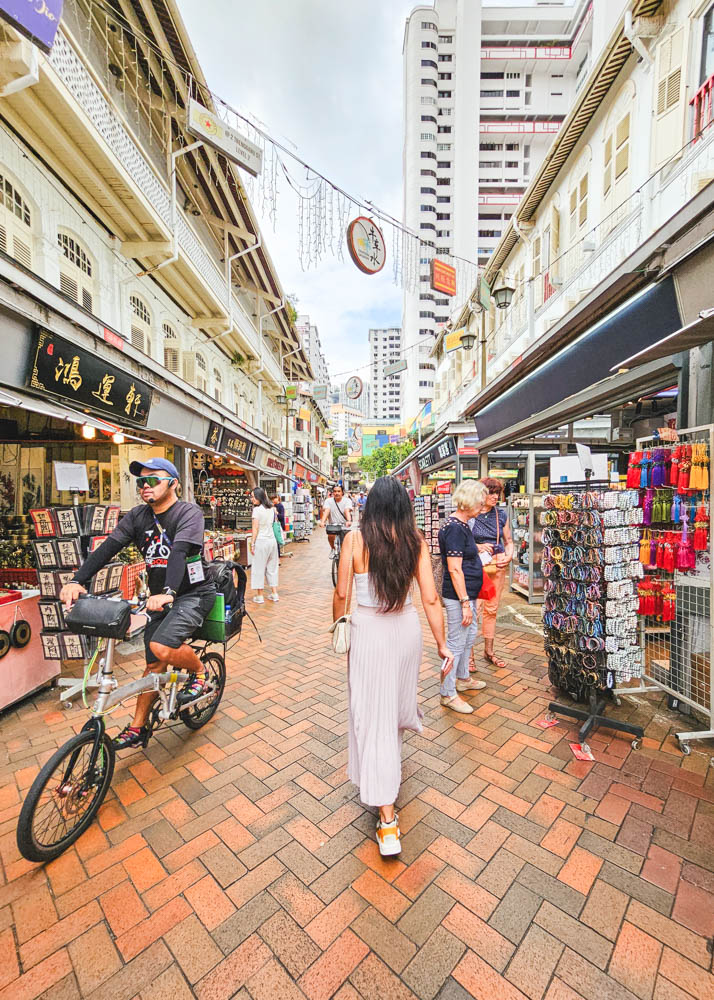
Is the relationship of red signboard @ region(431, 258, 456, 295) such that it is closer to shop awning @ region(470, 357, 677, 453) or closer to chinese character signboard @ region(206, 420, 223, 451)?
shop awning @ region(470, 357, 677, 453)

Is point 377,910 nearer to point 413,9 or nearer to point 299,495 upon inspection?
point 299,495

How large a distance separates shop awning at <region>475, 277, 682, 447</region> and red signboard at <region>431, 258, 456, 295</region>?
5724mm

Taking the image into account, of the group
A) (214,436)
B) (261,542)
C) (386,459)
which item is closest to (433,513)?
(261,542)

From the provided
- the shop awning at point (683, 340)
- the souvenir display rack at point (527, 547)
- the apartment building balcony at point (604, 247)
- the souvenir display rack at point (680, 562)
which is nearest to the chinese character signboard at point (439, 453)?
→ the souvenir display rack at point (527, 547)

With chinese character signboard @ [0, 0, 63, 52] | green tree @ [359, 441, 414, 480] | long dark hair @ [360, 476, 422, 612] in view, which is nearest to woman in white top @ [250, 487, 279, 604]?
long dark hair @ [360, 476, 422, 612]

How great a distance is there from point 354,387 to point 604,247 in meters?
12.8

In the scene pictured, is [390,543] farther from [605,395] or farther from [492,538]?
[605,395]

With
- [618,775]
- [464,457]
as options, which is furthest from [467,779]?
[464,457]

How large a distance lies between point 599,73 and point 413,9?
78.0m

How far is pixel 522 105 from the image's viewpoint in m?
46.2

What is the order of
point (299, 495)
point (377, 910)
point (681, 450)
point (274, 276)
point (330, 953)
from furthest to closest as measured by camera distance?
point (299, 495) → point (274, 276) → point (681, 450) → point (377, 910) → point (330, 953)

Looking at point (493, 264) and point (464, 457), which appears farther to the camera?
point (493, 264)

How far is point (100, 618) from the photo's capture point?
227 cm

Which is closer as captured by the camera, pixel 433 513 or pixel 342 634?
pixel 342 634
